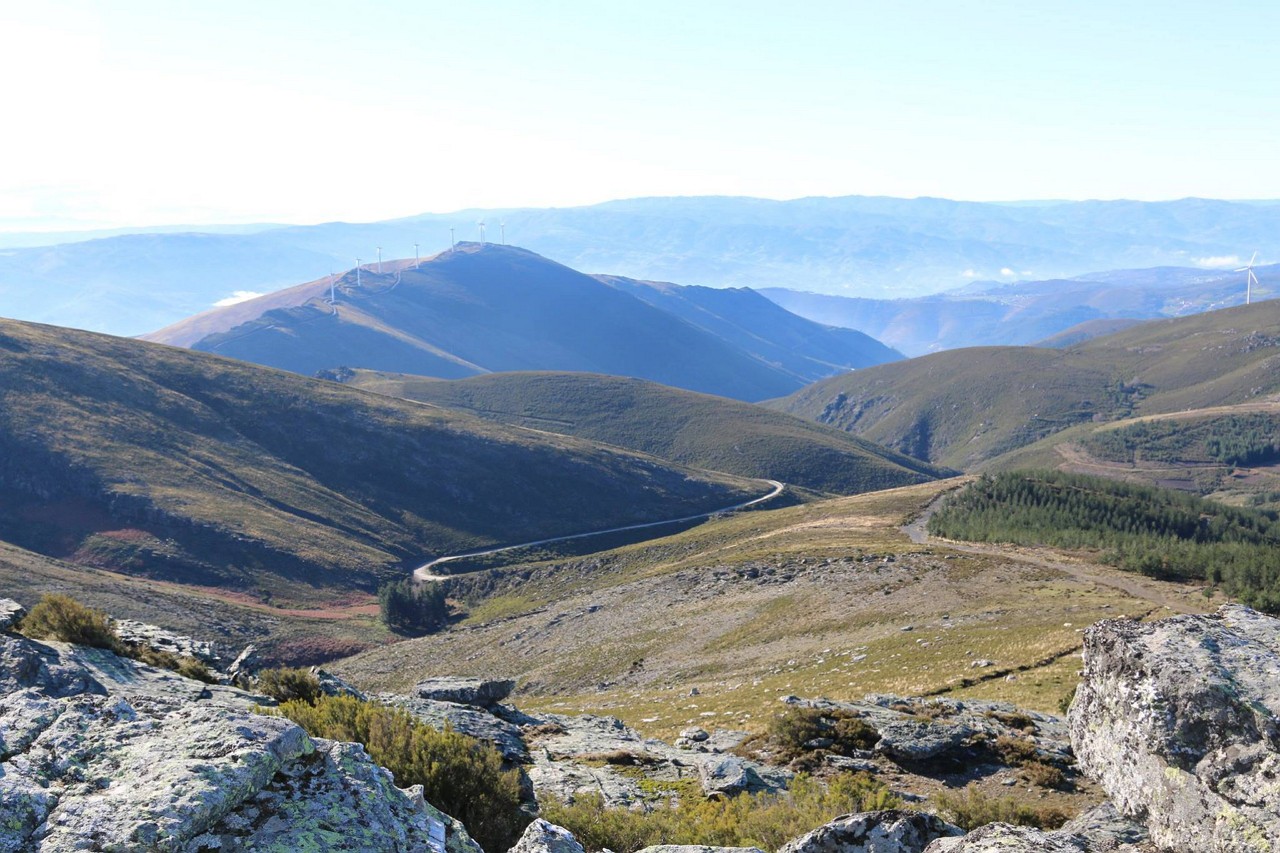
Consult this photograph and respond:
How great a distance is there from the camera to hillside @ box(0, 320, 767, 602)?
131m

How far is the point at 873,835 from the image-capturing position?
12312 mm

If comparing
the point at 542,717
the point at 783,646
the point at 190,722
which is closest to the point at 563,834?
the point at 190,722

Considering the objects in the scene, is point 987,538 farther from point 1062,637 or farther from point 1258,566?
point 1062,637

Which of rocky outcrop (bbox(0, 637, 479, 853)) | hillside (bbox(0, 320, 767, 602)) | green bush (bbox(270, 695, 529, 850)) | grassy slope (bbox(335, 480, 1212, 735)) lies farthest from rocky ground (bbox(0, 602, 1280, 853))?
hillside (bbox(0, 320, 767, 602))

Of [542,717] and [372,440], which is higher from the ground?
[542,717]

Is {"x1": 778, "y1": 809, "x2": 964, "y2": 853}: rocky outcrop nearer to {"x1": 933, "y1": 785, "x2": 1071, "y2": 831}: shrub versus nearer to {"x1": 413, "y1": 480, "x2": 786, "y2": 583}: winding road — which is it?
→ {"x1": 933, "y1": 785, "x2": 1071, "y2": 831}: shrub

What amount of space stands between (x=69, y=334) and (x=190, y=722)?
22222cm

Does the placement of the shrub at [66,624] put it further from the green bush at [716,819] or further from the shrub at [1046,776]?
the shrub at [1046,776]

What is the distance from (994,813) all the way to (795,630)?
44.4 metres

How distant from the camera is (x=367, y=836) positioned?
10172 millimetres

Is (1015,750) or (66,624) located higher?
(66,624)

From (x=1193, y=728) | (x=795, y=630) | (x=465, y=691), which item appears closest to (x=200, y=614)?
(x=795, y=630)

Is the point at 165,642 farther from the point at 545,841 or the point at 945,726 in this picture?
the point at 945,726

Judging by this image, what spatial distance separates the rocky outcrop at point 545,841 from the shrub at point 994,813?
314 inches
